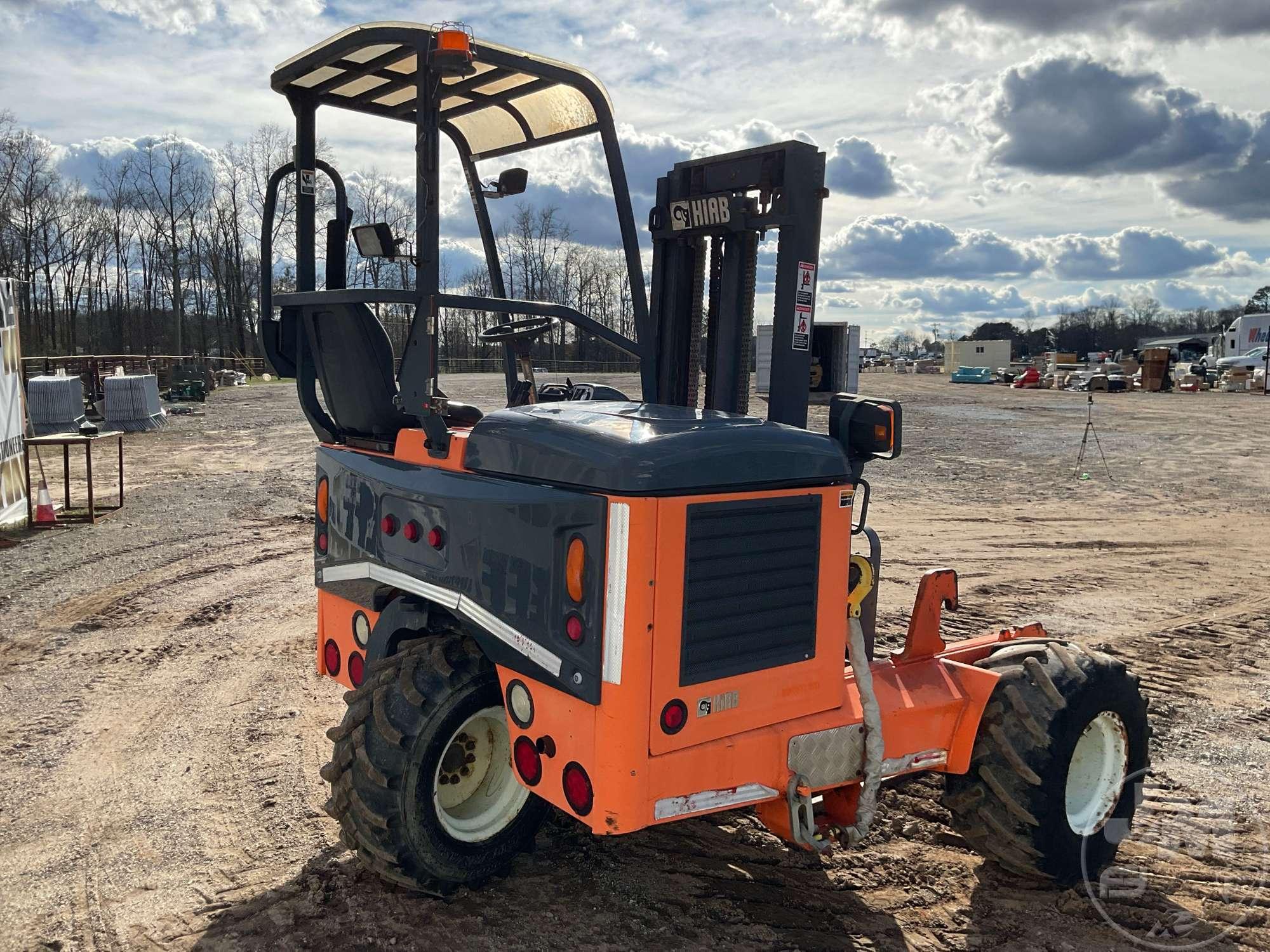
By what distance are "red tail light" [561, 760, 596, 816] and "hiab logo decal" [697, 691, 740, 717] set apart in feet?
1.31

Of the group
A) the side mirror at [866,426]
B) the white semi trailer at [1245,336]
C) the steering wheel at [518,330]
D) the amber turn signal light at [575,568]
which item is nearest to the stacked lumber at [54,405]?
the steering wheel at [518,330]

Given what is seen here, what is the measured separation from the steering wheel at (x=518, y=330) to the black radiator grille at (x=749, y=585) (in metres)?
1.42

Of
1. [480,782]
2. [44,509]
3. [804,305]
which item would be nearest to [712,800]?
[480,782]

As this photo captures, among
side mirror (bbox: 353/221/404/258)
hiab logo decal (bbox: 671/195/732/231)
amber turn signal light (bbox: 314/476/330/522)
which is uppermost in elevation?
hiab logo decal (bbox: 671/195/732/231)

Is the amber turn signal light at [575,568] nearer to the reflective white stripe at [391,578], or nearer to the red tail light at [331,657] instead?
the reflective white stripe at [391,578]

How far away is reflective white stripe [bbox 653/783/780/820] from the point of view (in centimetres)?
309

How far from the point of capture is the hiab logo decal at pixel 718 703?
317 centimetres

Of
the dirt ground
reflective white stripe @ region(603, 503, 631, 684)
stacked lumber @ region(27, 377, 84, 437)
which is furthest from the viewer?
stacked lumber @ region(27, 377, 84, 437)

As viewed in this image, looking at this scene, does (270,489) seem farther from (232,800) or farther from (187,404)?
(187,404)

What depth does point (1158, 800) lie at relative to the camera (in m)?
4.78

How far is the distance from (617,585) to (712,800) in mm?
782

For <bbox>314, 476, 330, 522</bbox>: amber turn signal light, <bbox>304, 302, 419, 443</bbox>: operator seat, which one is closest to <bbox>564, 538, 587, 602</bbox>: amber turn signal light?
<bbox>304, 302, 419, 443</bbox>: operator seat

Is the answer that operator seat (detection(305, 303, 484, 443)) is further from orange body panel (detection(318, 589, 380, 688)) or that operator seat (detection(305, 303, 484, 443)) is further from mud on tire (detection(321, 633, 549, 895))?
mud on tire (detection(321, 633, 549, 895))

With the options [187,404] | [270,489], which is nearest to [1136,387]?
[187,404]
